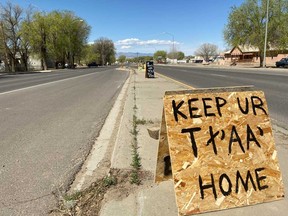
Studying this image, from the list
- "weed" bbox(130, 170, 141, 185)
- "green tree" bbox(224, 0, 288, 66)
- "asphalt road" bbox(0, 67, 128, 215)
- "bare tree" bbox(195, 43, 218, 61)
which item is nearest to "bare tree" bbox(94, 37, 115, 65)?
"bare tree" bbox(195, 43, 218, 61)

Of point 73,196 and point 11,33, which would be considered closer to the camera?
point 73,196

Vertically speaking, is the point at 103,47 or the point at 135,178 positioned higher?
the point at 103,47

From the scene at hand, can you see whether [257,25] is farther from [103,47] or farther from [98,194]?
[103,47]

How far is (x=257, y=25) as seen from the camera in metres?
43.7

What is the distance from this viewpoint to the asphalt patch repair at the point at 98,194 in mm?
2799

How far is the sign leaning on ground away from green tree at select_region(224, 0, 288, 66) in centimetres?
4494

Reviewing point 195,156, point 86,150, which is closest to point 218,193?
point 195,156

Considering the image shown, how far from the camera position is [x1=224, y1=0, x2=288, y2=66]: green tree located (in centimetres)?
4219

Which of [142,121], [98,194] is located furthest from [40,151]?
[142,121]

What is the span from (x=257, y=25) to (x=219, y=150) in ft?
153

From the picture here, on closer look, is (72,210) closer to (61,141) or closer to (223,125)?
(223,125)

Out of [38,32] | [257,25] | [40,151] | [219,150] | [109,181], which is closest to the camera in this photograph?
[219,150]

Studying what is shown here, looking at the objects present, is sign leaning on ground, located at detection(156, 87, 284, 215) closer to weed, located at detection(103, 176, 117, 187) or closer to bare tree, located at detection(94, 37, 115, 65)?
weed, located at detection(103, 176, 117, 187)

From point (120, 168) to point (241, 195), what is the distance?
1590 mm
